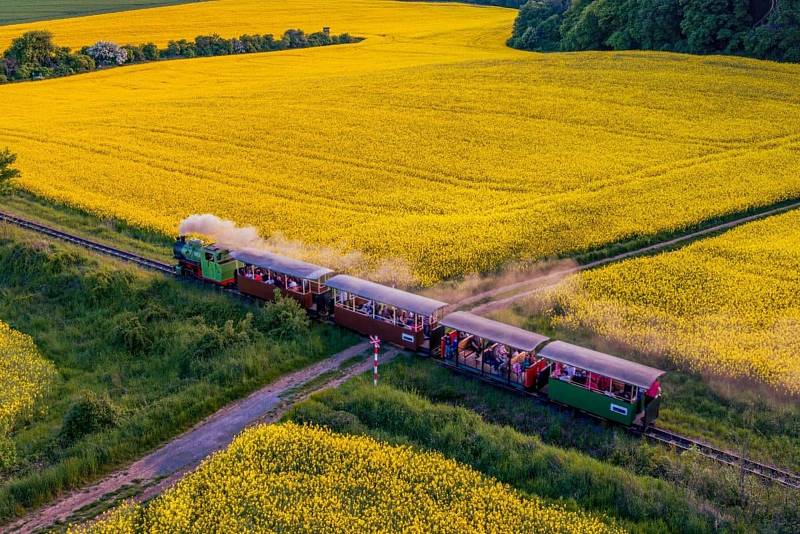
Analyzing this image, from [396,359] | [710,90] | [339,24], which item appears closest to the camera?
[396,359]

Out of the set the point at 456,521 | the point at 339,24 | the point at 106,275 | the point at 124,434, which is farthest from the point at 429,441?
the point at 339,24

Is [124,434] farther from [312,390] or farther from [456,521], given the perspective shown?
[456,521]

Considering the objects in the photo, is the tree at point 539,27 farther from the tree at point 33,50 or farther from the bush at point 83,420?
the bush at point 83,420

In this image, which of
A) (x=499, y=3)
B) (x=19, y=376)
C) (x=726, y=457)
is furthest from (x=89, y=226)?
(x=499, y=3)

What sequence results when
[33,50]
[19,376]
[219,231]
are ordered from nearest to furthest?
[19,376]
[219,231]
[33,50]

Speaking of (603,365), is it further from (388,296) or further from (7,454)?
(7,454)

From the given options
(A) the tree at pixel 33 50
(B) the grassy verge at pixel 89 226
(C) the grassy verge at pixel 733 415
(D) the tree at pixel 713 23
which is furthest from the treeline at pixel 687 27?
(A) the tree at pixel 33 50
